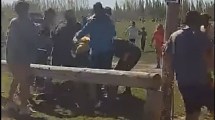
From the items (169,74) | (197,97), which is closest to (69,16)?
(169,74)

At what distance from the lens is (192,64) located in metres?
6.41

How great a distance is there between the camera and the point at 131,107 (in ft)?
33.9

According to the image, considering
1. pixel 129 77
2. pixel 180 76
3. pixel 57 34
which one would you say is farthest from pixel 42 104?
pixel 180 76

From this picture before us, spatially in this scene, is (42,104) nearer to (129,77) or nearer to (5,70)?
(5,70)

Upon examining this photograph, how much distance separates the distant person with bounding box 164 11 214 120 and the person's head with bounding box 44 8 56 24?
5.94 meters

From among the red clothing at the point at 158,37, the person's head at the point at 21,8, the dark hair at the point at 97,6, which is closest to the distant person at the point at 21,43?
the person's head at the point at 21,8

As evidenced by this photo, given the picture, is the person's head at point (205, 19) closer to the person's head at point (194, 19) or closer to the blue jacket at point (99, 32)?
the person's head at point (194, 19)

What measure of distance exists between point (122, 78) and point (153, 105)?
2.41 feet

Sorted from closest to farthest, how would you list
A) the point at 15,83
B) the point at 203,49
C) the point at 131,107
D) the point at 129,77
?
1. the point at 203,49
2. the point at 129,77
3. the point at 15,83
4. the point at 131,107

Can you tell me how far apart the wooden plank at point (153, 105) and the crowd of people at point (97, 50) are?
2.55ft

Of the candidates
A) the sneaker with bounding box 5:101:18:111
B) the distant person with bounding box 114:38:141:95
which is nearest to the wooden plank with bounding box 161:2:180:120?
the sneaker with bounding box 5:101:18:111

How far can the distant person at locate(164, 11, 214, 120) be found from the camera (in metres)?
6.24

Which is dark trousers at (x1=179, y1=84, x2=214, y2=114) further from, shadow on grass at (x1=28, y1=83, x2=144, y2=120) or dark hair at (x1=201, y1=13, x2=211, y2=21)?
shadow on grass at (x1=28, y1=83, x2=144, y2=120)

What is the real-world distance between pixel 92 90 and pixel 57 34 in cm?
147
